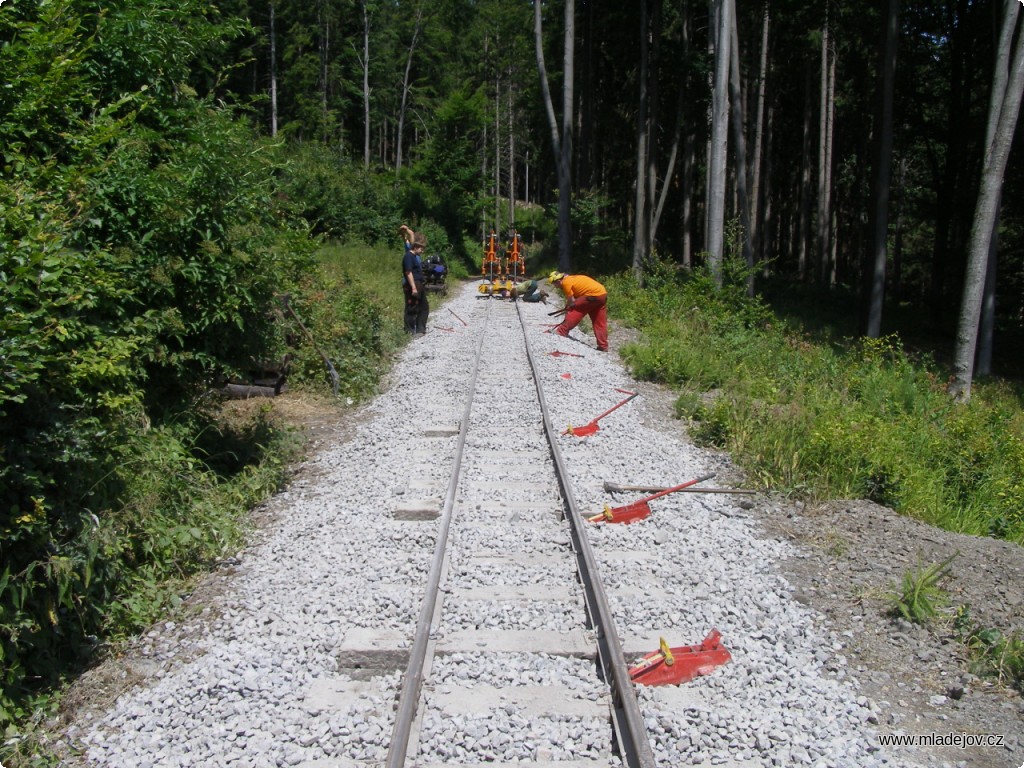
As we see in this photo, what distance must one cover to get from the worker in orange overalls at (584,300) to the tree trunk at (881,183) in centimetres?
849

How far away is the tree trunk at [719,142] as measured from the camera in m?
17.8

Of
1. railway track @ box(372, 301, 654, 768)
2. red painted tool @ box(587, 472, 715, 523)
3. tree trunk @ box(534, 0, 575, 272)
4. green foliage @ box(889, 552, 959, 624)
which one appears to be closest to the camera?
railway track @ box(372, 301, 654, 768)

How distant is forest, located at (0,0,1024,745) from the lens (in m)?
4.35

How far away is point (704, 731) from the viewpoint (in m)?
3.87

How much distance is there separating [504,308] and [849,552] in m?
18.5

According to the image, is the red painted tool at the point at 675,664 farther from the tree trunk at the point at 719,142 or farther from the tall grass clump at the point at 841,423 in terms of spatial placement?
the tree trunk at the point at 719,142

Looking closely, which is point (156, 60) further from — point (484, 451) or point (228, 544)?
point (484, 451)

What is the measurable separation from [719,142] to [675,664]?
15.5m

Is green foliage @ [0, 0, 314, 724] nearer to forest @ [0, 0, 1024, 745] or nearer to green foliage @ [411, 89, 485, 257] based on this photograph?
forest @ [0, 0, 1024, 745]

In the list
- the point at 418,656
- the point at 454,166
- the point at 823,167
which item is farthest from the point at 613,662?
the point at 454,166

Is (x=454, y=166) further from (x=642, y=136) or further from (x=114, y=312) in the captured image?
(x=114, y=312)

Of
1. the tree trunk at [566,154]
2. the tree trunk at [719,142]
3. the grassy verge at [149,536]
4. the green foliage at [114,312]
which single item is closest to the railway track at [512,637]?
the grassy verge at [149,536]

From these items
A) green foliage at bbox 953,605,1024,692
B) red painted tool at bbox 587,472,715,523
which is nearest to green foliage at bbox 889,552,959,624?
green foliage at bbox 953,605,1024,692

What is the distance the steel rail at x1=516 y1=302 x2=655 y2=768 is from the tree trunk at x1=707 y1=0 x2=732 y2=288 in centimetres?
1314
